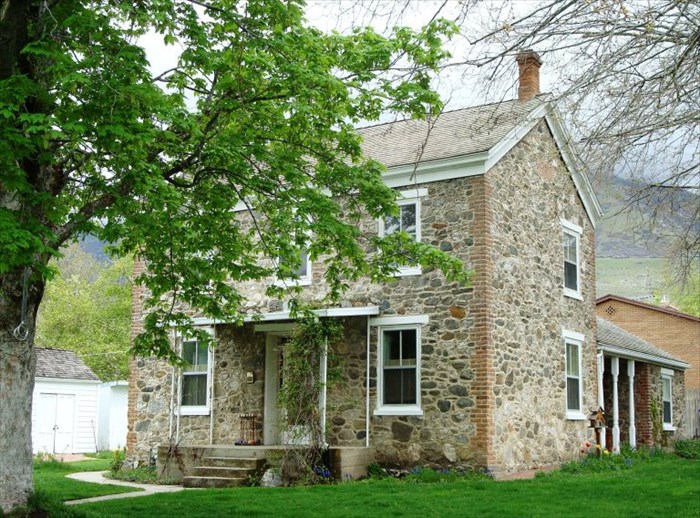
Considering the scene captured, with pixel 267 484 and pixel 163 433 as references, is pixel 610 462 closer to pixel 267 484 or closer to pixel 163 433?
pixel 267 484

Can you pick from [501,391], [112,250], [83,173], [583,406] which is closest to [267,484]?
[501,391]

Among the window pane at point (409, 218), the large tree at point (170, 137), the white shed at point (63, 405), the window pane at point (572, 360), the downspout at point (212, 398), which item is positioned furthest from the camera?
the white shed at point (63, 405)

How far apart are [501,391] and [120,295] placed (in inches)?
1246

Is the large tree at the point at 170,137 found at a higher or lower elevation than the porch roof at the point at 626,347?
higher

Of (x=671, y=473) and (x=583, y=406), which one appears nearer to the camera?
(x=671, y=473)

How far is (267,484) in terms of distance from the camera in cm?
1569

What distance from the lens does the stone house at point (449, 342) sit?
16.0 m

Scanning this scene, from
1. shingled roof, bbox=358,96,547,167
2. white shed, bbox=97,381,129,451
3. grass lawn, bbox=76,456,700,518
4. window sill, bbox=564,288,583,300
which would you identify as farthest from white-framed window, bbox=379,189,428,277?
white shed, bbox=97,381,129,451

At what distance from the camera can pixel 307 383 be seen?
54.5 ft

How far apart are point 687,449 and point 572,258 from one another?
23.5ft

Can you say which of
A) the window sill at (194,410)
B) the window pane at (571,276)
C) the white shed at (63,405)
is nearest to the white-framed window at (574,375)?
the window pane at (571,276)

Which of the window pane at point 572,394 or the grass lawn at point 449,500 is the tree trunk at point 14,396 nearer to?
the grass lawn at point 449,500

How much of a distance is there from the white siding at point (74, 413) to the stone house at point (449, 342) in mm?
10312

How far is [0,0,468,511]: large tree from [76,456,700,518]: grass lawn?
2379 millimetres
